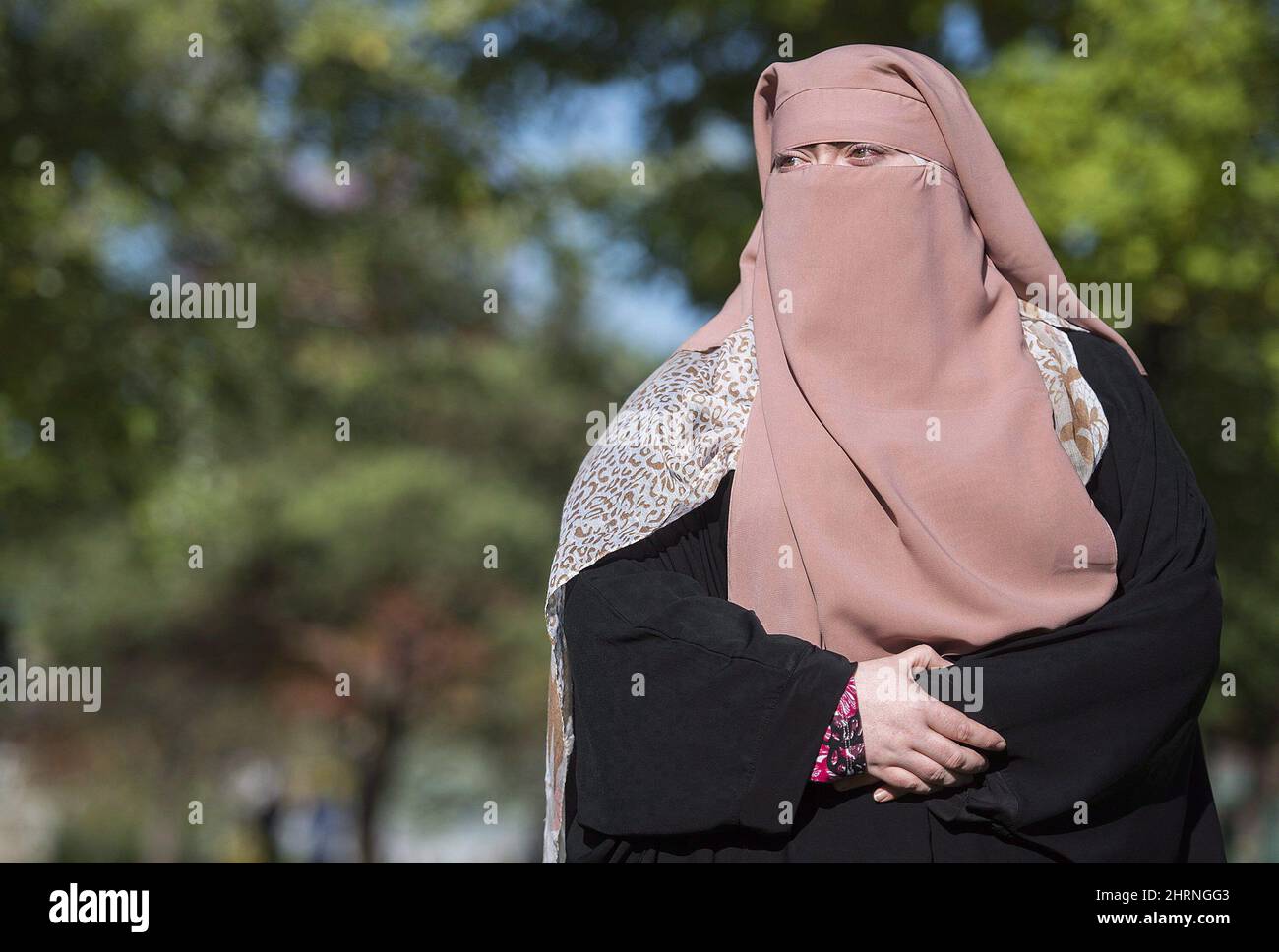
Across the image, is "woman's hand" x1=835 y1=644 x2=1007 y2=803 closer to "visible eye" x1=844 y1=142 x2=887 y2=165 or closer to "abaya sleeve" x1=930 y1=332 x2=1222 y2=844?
"abaya sleeve" x1=930 y1=332 x2=1222 y2=844

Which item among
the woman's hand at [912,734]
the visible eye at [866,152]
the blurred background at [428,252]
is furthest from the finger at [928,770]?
the blurred background at [428,252]

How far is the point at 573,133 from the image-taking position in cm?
709

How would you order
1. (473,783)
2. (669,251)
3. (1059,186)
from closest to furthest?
(1059,186)
(669,251)
(473,783)

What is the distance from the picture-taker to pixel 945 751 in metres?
1.69

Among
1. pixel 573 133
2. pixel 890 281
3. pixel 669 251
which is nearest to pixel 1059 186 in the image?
pixel 669 251

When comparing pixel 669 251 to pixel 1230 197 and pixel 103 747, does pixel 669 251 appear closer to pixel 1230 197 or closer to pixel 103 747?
pixel 1230 197

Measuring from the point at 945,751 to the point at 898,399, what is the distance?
0.51 metres

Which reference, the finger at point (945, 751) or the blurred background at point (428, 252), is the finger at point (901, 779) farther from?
the blurred background at point (428, 252)

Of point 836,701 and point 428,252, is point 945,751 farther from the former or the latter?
point 428,252

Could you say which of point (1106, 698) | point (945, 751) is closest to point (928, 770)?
point (945, 751)

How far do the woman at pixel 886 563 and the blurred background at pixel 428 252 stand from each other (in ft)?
5.73

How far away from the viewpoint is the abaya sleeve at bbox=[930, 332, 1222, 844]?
172 centimetres

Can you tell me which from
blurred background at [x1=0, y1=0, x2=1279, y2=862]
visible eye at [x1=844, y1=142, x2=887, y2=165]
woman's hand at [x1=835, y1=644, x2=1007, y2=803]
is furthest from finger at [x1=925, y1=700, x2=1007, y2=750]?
blurred background at [x1=0, y1=0, x2=1279, y2=862]

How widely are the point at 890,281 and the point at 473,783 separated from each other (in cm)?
2248
